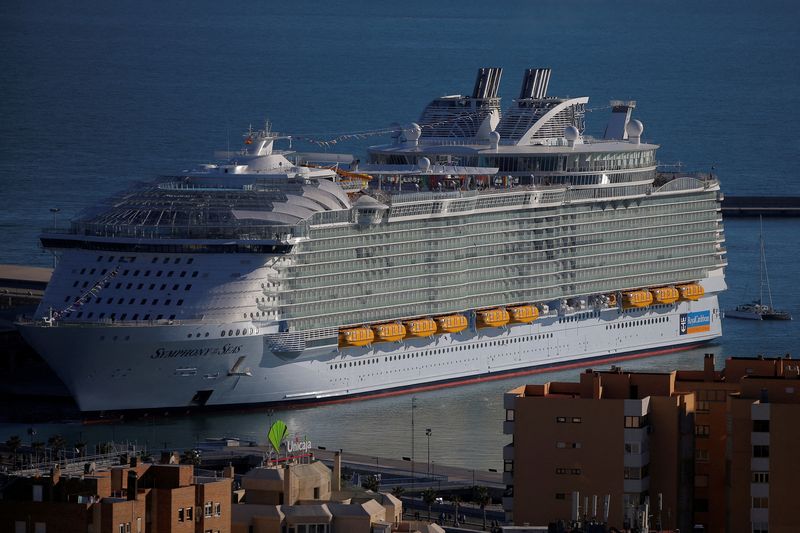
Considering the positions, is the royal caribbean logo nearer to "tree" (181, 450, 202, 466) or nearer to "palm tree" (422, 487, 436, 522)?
"tree" (181, 450, 202, 466)

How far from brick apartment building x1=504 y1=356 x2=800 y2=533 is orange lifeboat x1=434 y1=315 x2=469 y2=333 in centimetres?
3015

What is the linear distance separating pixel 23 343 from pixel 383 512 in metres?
39.5

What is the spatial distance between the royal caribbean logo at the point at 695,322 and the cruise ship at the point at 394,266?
1.8 inches

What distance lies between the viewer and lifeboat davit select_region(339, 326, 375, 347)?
3159 inches

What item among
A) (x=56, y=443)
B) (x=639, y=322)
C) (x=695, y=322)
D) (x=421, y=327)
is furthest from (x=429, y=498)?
(x=695, y=322)

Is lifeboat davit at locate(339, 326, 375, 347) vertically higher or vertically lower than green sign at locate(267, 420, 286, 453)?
higher

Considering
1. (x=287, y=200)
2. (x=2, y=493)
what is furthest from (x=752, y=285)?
(x=2, y=493)

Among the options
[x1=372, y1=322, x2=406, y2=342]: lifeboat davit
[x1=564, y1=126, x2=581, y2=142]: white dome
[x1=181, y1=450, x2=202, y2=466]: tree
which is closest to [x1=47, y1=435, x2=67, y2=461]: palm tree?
[x1=181, y1=450, x2=202, y2=466]: tree

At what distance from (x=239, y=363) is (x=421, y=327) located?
779 cm

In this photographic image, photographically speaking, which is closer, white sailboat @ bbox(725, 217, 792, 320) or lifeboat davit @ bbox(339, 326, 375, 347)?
lifeboat davit @ bbox(339, 326, 375, 347)

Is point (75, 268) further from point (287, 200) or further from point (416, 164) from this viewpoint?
point (416, 164)

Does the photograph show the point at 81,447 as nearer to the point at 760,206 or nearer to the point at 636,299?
the point at 636,299

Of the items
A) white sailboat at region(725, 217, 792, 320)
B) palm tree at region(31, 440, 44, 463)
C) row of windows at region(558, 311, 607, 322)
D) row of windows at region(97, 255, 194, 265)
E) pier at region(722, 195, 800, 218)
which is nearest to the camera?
palm tree at region(31, 440, 44, 463)

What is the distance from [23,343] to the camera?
278 feet
